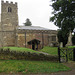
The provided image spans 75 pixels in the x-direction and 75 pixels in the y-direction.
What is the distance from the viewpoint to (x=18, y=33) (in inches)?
1117

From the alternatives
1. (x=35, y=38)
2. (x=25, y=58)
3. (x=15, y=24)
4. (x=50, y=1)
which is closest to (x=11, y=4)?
(x=15, y=24)

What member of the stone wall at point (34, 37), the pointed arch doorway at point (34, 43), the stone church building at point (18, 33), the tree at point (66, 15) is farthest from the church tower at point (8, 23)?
the tree at point (66, 15)

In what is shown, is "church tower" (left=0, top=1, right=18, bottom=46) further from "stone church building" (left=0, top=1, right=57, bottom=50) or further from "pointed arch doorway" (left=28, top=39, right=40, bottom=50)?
"pointed arch doorway" (left=28, top=39, right=40, bottom=50)

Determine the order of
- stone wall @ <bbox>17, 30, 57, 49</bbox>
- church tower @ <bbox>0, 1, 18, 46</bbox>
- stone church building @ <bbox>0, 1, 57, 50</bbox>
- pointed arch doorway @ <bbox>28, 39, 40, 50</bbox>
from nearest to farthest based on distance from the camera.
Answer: stone wall @ <bbox>17, 30, 57, 49</bbox> < stone church building @ <bbox>0, 1, 57, 50</bbox> < pointed arch doorway @ <bbox>28, 39, 40, 50</bbox> < church tower @ <bbox>0, 1, 18, 46</bbox>

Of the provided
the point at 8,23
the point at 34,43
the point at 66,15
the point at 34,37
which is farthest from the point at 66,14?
the point at 8,23

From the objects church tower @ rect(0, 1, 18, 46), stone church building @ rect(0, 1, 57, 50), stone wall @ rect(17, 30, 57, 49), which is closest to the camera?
stone wall @ rect(17, 30, 57, 49)

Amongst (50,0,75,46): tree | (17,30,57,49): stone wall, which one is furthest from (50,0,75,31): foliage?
(17,30,57,49): stone wall

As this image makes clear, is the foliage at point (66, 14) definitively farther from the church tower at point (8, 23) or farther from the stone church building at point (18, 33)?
the church tower at point (8, 23)

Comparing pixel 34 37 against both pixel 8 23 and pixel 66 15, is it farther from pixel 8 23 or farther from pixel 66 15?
pixel 66 15

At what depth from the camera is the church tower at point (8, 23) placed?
3291cm

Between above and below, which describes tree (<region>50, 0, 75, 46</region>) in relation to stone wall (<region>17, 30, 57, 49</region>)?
above

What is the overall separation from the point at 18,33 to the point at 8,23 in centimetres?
889

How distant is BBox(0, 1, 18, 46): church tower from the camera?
1296 inches

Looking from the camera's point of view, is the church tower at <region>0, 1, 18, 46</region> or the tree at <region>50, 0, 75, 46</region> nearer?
the tree at <region>50, 0, 75, 46</region>
